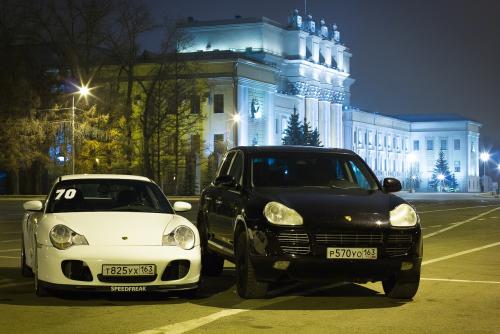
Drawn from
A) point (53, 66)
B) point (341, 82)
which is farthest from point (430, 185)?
point (53, 66)

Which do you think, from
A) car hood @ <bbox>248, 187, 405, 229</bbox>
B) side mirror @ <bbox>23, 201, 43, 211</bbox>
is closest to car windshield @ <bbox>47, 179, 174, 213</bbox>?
side mirror @ <bbox>23, 201, 43, 211</bbox>

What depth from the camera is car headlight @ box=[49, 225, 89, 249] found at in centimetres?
1091

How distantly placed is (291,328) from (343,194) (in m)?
2.70

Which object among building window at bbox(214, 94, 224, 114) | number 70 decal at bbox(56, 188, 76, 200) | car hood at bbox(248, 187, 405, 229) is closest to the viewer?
car hood at bbox(248, 187, 405, 229)

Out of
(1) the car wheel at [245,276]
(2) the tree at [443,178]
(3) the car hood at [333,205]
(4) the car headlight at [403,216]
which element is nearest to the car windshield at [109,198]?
(1) the car wheel at [245,276]

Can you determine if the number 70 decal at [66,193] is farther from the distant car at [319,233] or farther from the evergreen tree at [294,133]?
the evergreen tree at [294,133]

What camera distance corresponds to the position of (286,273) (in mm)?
10945

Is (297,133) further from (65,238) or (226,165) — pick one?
(65,238)

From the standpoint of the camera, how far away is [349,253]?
10945mm

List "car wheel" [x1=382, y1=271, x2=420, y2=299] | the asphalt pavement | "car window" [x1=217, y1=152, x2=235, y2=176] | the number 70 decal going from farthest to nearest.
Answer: "car window" [x1=217, y1=152, x2=235, y2=176], the number 70 decal, "car wheel" [x1=382, y1=271, x2=420, y2=299], the asphalt pavement

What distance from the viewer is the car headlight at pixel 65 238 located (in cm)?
1091

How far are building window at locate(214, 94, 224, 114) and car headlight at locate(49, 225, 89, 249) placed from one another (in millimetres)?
94927

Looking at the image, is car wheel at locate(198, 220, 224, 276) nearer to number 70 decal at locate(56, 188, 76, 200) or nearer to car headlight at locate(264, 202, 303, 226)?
number 70 decal at locate(56, 188, 76, 200)

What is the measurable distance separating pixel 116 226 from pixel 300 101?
120 m
